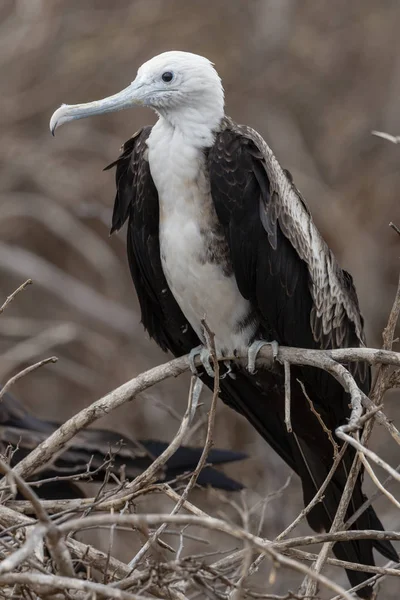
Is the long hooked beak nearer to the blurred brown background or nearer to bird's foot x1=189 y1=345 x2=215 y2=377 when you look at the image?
bird's foot x1=189 y1=345 x2=215 y2=377

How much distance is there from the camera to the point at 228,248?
3295 millimetres

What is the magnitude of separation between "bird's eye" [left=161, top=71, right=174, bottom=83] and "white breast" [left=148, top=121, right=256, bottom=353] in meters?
0.14

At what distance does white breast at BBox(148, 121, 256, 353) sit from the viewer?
328 cm

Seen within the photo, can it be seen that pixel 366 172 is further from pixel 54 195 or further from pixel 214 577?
pixel 214 577

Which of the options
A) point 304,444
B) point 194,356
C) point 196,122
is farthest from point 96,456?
point 196,122

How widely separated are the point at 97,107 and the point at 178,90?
0.27m

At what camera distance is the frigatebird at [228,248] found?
3232 mm

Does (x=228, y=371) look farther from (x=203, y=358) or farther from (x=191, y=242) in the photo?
(x=191, y=242)

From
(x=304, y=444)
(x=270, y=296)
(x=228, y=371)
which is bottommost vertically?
(x=304, y=444)

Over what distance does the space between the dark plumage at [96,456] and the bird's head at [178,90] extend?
3.39 ft

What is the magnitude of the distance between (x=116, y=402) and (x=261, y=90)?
3.94 meters

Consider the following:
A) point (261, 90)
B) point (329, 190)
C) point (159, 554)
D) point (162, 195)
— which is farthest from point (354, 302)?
point (261, 90)

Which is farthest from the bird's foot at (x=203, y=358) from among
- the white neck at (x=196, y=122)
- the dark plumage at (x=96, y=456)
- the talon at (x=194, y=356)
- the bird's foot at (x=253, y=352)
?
the white neck at (x=196, y=122)

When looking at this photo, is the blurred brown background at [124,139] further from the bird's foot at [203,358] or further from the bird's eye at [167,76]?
the bird's eye at [167,76]
